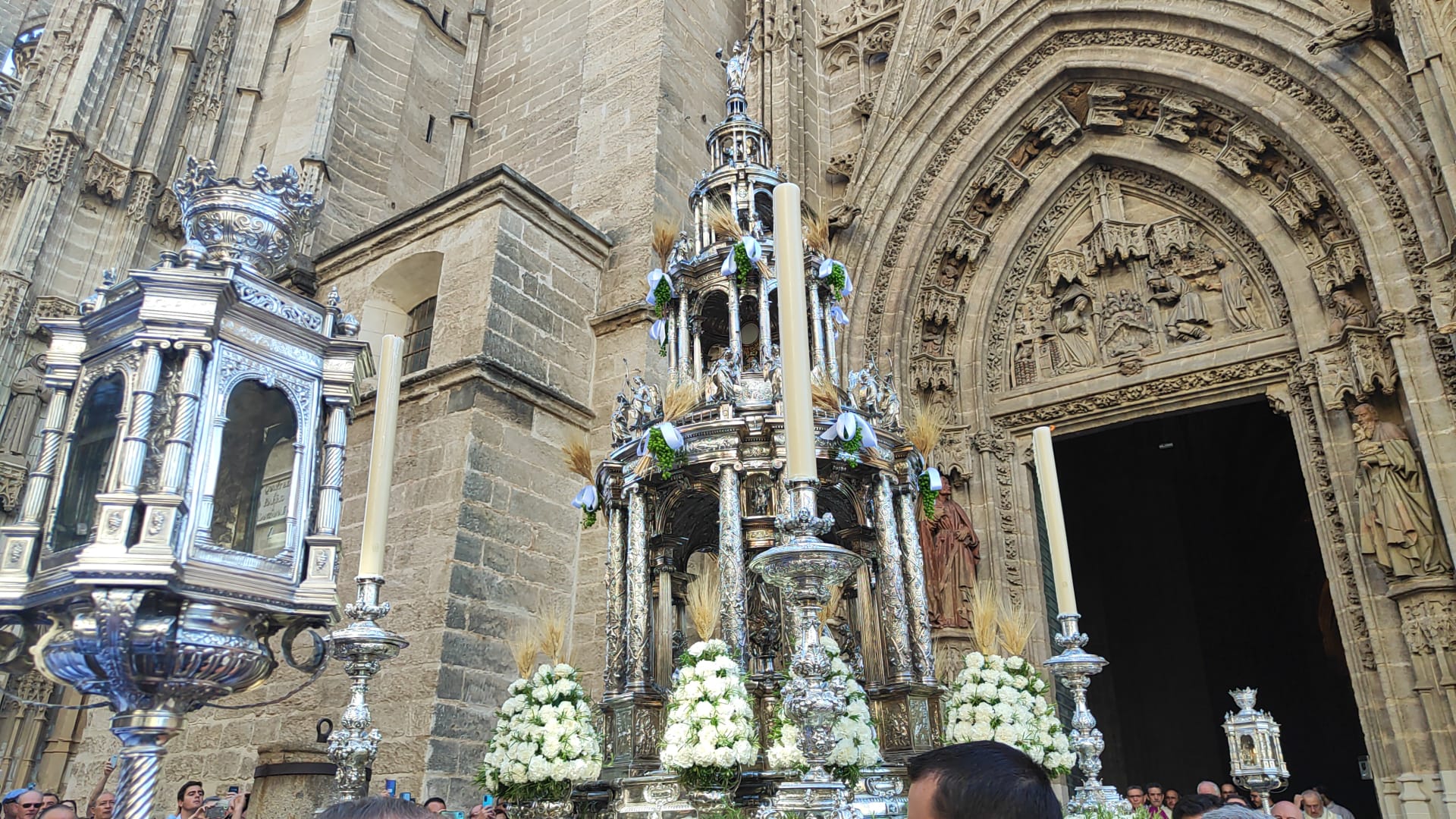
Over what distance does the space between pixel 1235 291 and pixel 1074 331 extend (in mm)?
1667

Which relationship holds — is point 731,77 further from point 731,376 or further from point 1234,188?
point 1234,188

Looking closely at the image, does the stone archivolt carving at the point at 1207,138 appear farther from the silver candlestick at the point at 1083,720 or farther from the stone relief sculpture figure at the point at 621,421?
the silver candlestick at the point at 1083,720

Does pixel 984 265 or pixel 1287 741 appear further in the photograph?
pixel 1287 741

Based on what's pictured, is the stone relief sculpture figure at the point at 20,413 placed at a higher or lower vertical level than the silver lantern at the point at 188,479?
higher

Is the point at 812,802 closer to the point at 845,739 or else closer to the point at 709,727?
the point at 709,727

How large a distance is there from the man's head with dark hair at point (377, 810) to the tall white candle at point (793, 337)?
5.55 feet

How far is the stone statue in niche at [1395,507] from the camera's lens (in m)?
7.73

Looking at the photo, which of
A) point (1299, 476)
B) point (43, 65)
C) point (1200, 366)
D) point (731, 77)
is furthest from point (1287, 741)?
point (43, 65)

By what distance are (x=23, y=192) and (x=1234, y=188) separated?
1769 cm

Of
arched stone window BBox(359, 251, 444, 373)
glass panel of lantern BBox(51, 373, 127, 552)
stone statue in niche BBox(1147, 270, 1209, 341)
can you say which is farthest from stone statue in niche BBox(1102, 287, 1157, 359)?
glass panel of lantern BBox(51, 373, 127, 552)

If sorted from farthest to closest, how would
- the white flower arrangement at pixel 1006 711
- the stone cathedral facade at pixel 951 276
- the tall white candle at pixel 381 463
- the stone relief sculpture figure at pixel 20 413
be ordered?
the stone relief sculpture figure at pixel 20 413
the stone cathedral facade at pixel 951 276
the white flower arrangement at pixel 1006 711
the tall white candle at pixel 381 463

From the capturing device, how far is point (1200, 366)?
984cm

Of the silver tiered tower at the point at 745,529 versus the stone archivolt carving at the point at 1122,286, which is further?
the stone archivolt carving at the point at 1122,286

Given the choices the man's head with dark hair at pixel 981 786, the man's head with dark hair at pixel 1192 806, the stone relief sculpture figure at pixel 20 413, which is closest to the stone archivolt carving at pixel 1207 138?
the man's head with dark hair at pixel 1192 806
